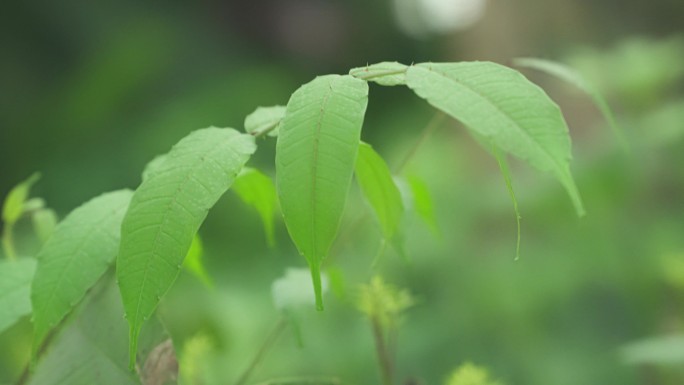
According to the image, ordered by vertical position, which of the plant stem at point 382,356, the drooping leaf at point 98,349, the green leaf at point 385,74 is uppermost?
the green leaf at point 385,74

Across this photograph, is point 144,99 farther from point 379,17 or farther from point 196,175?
point 196,175

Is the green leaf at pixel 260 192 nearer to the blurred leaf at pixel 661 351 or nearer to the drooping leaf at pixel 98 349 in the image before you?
the drooping leaf at pixel 98 349

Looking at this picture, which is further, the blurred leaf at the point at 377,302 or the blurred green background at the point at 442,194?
the blurred green background at the point at 442,194

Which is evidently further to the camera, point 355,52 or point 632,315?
point 355,52

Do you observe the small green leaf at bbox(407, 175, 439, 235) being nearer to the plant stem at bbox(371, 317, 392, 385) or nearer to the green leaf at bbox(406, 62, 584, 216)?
the plant stem at bbox(371, 317, 392, 385)

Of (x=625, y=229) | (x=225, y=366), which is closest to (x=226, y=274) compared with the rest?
(x=225, y=366)

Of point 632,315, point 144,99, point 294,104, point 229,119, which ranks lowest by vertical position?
point 294,104

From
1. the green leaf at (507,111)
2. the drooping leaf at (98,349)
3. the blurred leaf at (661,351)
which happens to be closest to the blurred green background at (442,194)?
the blurred leaf at (661,351)

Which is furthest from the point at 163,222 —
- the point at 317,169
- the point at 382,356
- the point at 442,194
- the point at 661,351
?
the point at 442,194

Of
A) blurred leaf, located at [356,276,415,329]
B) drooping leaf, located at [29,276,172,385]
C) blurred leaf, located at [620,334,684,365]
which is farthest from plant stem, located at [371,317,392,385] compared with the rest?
blurred leaf, located at [620,334,684,365]
